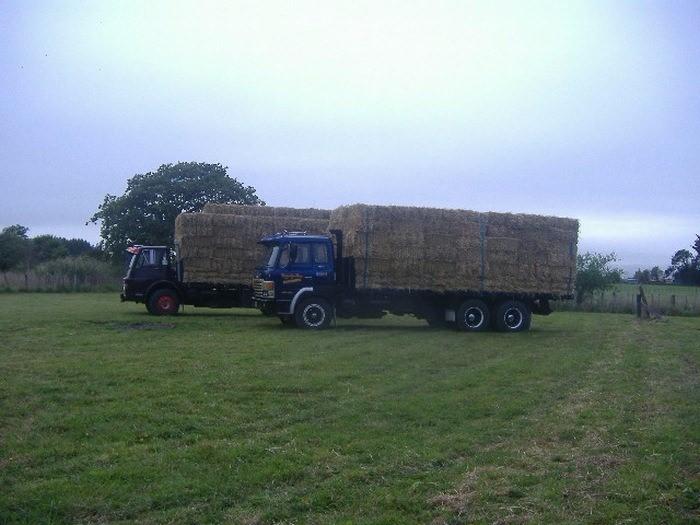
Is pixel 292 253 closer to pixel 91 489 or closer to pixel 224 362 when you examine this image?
pixel 224 362

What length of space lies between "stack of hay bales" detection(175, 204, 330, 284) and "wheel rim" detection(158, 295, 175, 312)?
0.79m

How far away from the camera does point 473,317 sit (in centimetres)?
2164

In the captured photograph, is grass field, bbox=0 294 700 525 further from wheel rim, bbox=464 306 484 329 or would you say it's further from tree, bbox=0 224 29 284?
tree, bbox=0 224 29 284

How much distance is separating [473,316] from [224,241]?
8.65 metres

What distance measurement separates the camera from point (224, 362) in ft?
43.7

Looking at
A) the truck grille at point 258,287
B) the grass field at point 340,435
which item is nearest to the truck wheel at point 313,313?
the truck grille at point 258,287

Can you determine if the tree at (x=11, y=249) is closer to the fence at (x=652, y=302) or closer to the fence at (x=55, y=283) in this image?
the fence at (x=55, y=283)

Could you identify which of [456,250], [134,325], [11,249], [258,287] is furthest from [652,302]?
[11,249]

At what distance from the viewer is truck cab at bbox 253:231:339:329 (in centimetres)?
2053

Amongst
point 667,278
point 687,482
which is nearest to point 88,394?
point 687,482

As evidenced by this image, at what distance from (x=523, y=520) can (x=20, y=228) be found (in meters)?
71.0

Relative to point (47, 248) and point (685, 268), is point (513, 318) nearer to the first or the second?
point (685, 268)

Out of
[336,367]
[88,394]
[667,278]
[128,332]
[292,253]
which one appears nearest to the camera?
[88,394]

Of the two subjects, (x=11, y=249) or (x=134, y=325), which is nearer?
(x=134, y=325)
